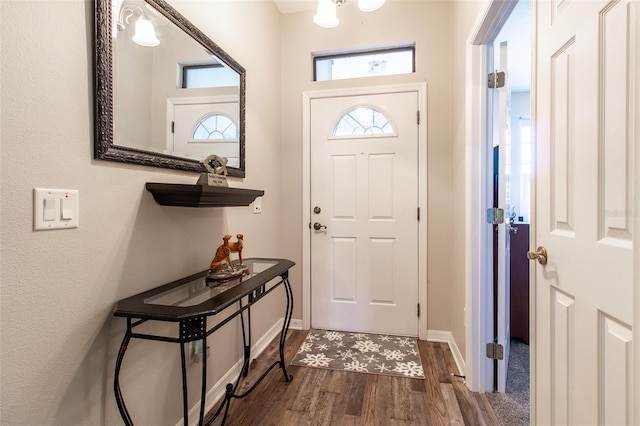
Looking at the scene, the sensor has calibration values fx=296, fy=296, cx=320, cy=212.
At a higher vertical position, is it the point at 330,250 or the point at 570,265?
the point at 570,265

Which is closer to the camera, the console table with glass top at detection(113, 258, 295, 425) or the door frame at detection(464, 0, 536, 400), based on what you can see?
the console table with glass top at detection(113, 258, 295, 425)

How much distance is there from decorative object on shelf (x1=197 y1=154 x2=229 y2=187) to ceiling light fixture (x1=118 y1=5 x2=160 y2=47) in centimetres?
53

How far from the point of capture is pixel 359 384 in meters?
1.87

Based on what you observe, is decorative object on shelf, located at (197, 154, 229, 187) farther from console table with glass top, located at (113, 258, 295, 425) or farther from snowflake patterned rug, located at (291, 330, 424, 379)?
snowflake patterned rug, located at (291, 330, 424, 379)

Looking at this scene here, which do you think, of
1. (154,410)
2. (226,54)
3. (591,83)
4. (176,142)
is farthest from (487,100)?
(154,410)

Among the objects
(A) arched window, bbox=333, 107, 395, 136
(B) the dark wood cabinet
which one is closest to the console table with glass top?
(A) arched window, bbox=333, 107, 395, 136

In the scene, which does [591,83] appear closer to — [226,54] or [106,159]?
[106,159]

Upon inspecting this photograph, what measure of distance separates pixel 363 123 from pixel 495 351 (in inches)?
76.0

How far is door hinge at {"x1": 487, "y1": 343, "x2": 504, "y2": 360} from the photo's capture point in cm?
176

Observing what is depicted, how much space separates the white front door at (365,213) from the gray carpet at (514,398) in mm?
751

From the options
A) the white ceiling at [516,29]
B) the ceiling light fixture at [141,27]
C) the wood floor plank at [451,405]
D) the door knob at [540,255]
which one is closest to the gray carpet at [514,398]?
the wood floor plank at [451,405]

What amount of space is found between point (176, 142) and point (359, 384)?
69.3 inches

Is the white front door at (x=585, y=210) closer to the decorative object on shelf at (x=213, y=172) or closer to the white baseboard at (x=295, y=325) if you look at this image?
the decorative object on shelf at (x=213, y=172)

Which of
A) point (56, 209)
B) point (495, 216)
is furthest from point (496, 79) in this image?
point (56, 209)
